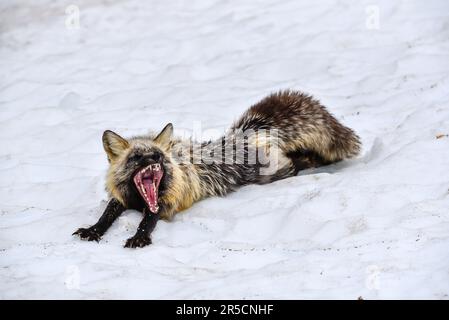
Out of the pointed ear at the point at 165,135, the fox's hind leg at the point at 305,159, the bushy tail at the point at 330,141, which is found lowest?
the fox's hind leg at the point at 305,159

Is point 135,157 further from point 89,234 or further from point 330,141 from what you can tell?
point 330,141

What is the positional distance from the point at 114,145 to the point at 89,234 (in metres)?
1.00

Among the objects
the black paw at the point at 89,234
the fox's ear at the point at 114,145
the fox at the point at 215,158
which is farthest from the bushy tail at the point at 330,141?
the black paw at the point at 89,234

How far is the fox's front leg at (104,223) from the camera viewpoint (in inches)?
238

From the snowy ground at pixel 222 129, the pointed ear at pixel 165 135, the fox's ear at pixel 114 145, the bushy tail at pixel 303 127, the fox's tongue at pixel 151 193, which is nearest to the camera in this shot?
the snowy ground at pixel 222 129

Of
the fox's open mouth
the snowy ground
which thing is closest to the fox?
the fox's open mouth

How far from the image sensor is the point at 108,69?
445 inches

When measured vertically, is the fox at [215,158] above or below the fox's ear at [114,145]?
below

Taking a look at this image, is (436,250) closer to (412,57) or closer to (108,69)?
(412,57)

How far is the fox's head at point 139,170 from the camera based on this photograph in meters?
6.31

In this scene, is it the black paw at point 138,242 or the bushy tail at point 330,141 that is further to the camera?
the bushy tail at point 330,141

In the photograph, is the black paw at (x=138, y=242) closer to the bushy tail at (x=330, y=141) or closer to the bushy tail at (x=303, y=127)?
the bushy tail at (x=303, y=127)

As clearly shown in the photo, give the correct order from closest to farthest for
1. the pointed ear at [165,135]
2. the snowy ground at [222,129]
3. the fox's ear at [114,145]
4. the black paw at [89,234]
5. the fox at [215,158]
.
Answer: the snowy ground at [222,129] < the black paw at [89,234] < the fox at [215,158] < the fox's ear at [114,145] < the pointed ear at [165,135]

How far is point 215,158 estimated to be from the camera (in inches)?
287
